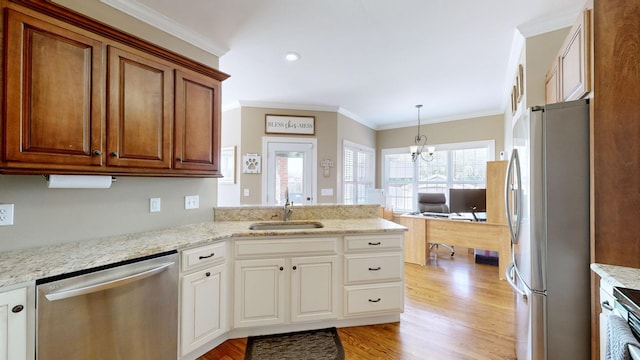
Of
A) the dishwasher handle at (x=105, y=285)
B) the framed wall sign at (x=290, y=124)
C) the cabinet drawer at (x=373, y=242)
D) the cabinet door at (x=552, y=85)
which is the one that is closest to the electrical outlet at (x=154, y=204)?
the dishwasher handle at (x=105, y=285)

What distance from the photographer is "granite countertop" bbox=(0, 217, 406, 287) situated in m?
1.23

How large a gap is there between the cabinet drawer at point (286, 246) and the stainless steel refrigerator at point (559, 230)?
1.33 metres

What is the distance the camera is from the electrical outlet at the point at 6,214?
1490 millimetres

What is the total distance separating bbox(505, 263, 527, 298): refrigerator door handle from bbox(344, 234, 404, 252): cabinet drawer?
0.78 meters

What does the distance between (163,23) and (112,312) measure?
2.18 meters

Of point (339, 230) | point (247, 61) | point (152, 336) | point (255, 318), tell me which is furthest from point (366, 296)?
point (247, 61)

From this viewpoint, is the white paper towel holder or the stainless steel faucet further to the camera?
the stainless steel faucet

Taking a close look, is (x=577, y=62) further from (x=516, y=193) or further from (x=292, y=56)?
(x=292, y=56)

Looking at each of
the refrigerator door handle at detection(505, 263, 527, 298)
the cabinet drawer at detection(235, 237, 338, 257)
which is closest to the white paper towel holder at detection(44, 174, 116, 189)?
the cabinet drawer at detection(235, 237, 338, 257)

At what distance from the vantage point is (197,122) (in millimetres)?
2205

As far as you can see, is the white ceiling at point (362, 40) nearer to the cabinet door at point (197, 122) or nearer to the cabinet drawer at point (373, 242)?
the cabinet door at point (197, 122)

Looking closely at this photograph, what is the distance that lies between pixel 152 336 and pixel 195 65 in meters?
1.96

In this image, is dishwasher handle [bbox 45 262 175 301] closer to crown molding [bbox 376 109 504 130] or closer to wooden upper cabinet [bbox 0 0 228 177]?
wooden upper cabinet [bbox 0 0 228 177]

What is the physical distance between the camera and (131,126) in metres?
1.80
